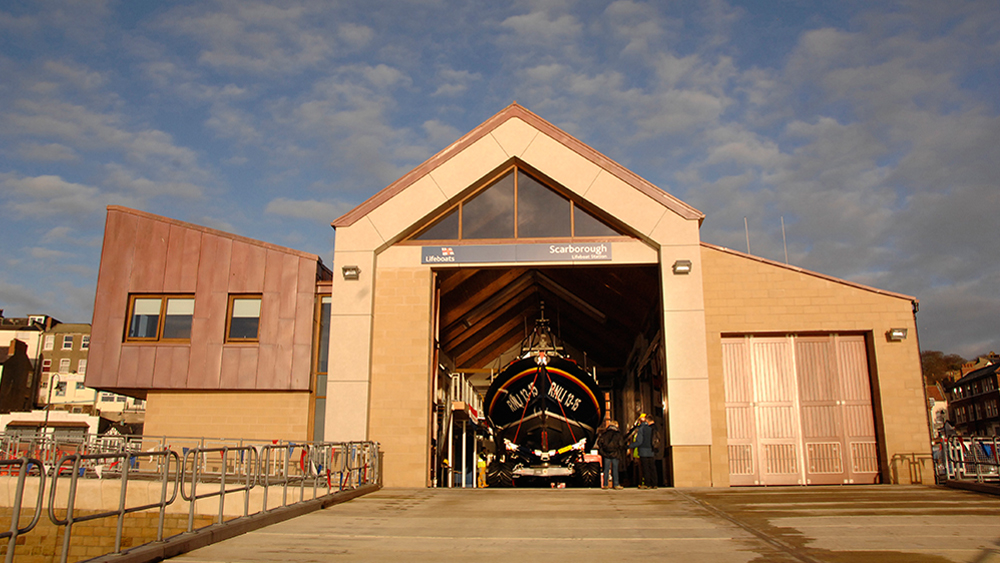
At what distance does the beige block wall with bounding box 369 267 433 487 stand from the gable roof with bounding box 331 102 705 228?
60.7 inches

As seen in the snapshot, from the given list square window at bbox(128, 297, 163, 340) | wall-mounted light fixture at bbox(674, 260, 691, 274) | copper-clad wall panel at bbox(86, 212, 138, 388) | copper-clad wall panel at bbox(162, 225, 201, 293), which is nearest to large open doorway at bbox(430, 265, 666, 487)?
wall-mounted light fixture at bbox(674, 260, 691, 274)

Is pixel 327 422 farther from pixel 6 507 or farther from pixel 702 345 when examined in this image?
pixel 702 345

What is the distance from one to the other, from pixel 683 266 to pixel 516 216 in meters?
3.86

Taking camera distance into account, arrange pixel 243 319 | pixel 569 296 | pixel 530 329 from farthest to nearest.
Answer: pixel 530 329 < pixel 569 296 < pixel 243 319

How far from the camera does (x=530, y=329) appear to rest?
28.8 metres

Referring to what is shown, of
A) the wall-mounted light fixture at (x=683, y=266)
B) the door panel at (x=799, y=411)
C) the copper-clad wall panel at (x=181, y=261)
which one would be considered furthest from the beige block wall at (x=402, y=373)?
the door panel at (x=799, y=411)

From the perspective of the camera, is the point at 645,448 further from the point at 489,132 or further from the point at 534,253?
the point at 489,132

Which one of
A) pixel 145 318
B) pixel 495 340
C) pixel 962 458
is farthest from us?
pixel 495 340

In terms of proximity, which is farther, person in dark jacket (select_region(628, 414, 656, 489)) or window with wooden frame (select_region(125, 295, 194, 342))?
window with wooden frame (select_region(125, 295, 194, 342))

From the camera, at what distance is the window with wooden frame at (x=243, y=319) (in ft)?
54.2

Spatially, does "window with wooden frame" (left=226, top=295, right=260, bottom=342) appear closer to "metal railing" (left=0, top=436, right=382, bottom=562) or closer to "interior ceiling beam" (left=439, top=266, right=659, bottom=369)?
"metal railing" (left=0, top=436, right=382, bottom=562)

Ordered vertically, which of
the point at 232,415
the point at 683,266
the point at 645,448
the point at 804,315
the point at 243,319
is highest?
the point at 683,266

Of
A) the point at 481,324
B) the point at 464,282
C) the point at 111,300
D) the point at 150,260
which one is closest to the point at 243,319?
the point at 150,260

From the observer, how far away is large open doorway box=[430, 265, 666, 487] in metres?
17.9
